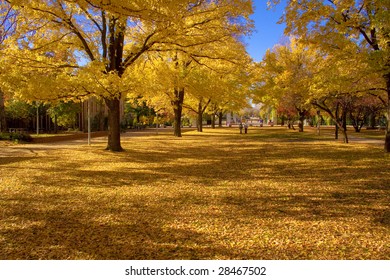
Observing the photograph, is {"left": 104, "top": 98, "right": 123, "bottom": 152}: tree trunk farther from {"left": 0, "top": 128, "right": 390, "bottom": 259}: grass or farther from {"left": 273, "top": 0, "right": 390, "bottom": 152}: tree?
{"left": 273, "top": 0, "right": 390, "bottom": 152}: tree

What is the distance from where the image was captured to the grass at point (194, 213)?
3.49m

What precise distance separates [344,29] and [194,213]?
30.6ft

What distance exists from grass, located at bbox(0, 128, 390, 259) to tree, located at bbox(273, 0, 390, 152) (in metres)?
4.00

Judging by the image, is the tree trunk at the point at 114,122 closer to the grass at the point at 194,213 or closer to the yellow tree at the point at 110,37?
the yellow tree at the point at 110,37

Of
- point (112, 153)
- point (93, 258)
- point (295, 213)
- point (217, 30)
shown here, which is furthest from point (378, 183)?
point (112, 153)

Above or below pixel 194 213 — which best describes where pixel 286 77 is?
above

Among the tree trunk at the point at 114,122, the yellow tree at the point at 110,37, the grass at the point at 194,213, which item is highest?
the yellow tree at the point at 110,37

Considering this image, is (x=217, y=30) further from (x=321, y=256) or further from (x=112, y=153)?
(x=321, y=256)

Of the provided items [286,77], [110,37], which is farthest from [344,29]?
[286,77]

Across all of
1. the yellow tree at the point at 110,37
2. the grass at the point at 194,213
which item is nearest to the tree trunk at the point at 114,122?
the yellow tree at the point at 110,37

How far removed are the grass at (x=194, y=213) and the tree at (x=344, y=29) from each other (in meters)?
4.00

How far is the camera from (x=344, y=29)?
35.6ft

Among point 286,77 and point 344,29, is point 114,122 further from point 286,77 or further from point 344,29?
point 286,77

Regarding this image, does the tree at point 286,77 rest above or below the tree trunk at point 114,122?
above
